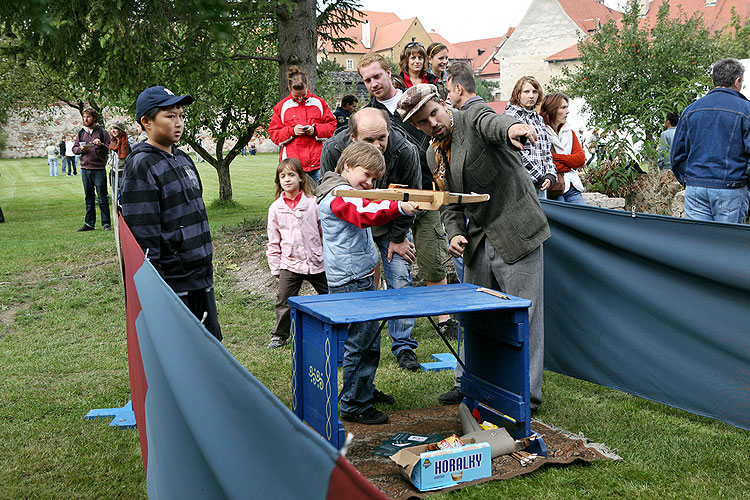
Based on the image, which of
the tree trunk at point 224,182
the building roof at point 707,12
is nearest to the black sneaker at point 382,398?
the tree trunk at point 224,182

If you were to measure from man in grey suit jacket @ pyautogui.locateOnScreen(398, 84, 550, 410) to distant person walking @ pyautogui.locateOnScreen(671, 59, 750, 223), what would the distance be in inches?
109

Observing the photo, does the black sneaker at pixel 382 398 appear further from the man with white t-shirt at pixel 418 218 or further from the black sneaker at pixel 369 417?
the man with white t-shirt at pixel 418 218

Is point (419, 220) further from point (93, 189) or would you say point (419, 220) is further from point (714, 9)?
point (714, 9)

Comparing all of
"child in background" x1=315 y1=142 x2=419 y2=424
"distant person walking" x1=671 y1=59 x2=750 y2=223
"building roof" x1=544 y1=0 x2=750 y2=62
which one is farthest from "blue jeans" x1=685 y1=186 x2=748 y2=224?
"building roof" x1=544 y1=0 x2=750 y2=62

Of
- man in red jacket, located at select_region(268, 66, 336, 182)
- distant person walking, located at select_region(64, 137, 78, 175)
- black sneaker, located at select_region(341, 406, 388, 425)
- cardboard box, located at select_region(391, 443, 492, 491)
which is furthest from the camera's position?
distant person walking, located at select_region(64, 137, 78, 175)

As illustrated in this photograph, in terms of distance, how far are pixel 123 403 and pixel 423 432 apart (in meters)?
2.20

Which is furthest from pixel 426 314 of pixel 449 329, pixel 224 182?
pixel 224 182

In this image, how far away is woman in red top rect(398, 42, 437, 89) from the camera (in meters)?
6.57

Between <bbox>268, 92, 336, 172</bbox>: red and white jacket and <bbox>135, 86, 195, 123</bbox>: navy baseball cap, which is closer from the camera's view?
<bbox>135, 86, 195, 123</bbox>: navy baseball cap

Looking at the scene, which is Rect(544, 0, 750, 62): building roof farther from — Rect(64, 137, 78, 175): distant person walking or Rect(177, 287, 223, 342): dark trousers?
Rect(177, 287, 223, 342): dark trousers

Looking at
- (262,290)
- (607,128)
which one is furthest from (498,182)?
(607,128)

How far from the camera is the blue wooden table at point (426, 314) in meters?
3.48

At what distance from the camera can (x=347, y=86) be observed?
44750mm

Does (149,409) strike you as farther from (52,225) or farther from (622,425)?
(52,225)
